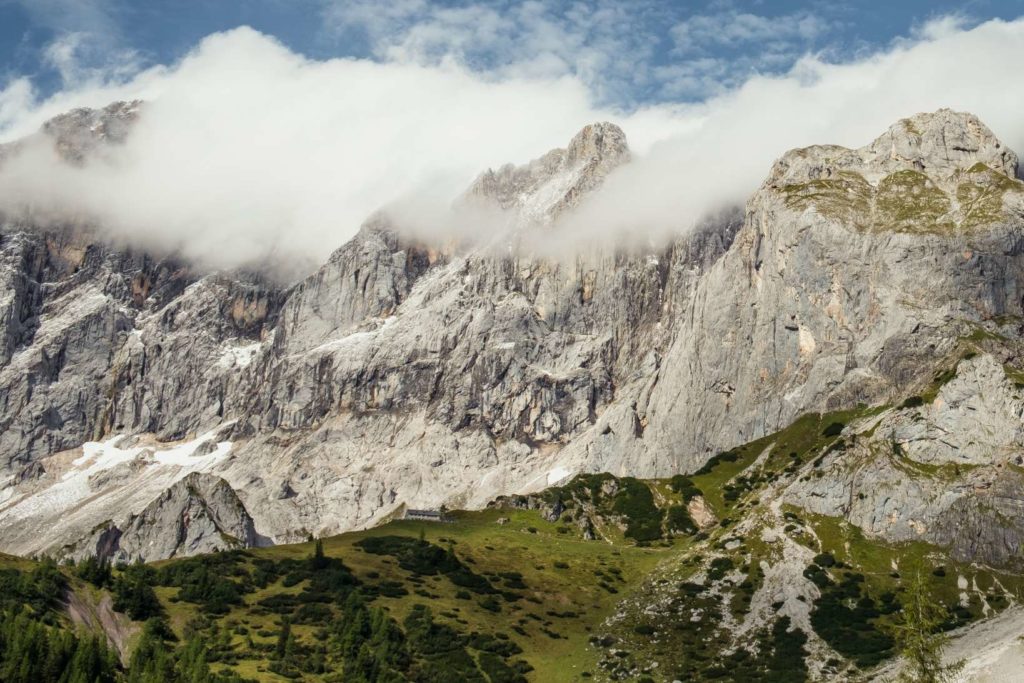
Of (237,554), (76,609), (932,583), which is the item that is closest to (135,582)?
(76,609)

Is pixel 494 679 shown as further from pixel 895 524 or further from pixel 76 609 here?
pixel 895 524

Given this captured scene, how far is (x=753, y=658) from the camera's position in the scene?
158 m

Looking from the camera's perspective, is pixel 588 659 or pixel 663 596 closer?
pixel 588 659

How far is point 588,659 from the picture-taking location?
6284 inches

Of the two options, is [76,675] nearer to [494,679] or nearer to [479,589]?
[494,679]

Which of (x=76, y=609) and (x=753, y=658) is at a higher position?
(x=76, y=609)

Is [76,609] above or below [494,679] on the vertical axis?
above

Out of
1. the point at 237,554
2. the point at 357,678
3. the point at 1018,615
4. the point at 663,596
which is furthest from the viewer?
the point at 237,554

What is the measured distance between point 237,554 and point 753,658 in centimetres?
9729

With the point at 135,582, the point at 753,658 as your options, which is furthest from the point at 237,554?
the point at 753,658

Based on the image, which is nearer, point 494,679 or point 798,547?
point 494,679

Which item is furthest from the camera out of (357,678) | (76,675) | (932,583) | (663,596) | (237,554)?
(237,554)

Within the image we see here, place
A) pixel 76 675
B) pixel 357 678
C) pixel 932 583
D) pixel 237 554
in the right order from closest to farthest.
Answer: pixel 76 675
pixel 357 678
pixel 932 583
pixel 237 554

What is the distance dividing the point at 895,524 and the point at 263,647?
109980 millimetres
